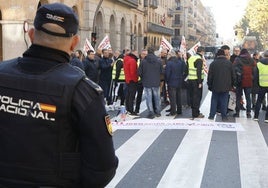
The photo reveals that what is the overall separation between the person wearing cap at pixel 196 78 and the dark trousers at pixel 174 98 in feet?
1.92

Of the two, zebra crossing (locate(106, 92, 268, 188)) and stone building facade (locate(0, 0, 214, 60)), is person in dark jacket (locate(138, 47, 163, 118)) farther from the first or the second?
stone building facade (locate(0, 0, 214, 60))

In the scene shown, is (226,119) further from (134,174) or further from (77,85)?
(77,85)

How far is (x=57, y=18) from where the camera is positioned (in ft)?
7.70

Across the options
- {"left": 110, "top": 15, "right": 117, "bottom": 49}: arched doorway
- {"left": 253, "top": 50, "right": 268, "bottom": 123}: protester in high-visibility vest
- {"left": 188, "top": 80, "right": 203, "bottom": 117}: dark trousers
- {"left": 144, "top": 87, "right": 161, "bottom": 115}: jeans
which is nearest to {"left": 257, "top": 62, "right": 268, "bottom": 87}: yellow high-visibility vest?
{"left": 253, "top": 50, "right": 268, "bottom": 123}: protester in high-visibility vest

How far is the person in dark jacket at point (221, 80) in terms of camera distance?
39.4 feet

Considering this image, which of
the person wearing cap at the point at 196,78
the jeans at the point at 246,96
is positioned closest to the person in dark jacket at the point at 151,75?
the person wearing cap at the point at 196,78

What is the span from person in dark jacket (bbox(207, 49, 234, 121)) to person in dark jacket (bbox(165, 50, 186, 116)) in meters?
1.30

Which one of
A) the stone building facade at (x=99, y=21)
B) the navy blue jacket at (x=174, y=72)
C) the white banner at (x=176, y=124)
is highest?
the stone building facade at (x=99, y=21)

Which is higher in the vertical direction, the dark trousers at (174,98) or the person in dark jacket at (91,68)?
the person in dark jacket at (91,68)

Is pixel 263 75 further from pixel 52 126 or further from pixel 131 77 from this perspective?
pixel 52 126

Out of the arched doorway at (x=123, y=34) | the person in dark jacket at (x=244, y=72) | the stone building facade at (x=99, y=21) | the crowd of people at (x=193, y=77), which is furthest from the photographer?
the arched doorway at (x=123, y=34)

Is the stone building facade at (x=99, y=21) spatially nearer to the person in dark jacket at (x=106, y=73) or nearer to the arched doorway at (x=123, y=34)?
the arched doorway at (x=123, y=34)

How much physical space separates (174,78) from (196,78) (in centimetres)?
76

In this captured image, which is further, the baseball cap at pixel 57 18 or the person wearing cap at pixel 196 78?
the person wearing cap at pixel 196 78
